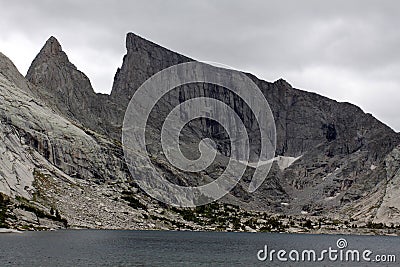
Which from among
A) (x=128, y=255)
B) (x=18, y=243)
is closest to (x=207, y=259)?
(x=128, y=255)

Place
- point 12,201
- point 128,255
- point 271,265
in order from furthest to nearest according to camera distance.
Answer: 1. point 12,201
2. point 128,255
3. point 271,265

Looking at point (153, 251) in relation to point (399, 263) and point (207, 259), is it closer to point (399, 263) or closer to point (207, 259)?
point (207, 259)

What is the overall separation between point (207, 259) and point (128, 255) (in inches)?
684

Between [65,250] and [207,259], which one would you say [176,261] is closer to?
[207,259]

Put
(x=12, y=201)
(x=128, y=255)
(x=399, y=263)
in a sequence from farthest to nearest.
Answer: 1. (x=12, y=201)
2. (x=399, y=263)
3. (x=128, y=255)

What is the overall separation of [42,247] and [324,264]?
200 feet

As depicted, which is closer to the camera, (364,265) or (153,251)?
(364,265)

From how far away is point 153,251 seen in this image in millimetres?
129875

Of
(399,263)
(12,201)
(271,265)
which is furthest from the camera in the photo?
(12,201)

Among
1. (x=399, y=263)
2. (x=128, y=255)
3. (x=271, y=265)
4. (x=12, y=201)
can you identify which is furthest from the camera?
(x=12, y=201)

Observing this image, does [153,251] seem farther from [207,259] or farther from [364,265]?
[364,265]

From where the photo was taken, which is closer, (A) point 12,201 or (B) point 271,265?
(B) point 271,265

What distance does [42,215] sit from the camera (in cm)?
18938

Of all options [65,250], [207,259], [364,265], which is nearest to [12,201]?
[65,250]
